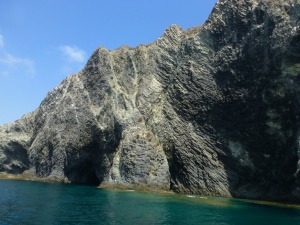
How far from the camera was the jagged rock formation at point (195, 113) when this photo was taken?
60625 mm

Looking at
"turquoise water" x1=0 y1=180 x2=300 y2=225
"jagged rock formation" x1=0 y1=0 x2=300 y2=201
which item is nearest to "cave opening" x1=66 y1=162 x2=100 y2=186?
"jagged rock formation" x1=0 y1=0 x2=300 y2=201

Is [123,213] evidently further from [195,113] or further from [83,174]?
[83,174]

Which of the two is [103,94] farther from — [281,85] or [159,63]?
[281,85]

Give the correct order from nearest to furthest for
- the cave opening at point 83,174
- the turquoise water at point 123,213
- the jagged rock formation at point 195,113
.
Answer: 1. the turquoise water at point 123,213
2. the jagged rock formation at point 195,113
3. the cave opening at point 83,174

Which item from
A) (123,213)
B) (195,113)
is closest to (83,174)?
(195,113)

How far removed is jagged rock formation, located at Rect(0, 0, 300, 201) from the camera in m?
60.6

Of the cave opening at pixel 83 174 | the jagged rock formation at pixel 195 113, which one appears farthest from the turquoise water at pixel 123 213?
the cave opening at pixel 83 174

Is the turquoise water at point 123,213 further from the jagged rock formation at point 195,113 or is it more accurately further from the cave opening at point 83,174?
the cave opening at point 83,174

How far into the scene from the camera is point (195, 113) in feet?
236

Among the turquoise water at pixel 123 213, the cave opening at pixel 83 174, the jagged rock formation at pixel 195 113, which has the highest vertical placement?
the jagged rock formation at pixel 195 113

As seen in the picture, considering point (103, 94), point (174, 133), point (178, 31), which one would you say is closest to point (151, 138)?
point (174, 133)

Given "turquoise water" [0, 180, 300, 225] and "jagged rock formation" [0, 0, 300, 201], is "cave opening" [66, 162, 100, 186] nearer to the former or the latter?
"jagged rock formation" [0, 0, 300, 201]

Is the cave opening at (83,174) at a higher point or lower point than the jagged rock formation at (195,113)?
lower

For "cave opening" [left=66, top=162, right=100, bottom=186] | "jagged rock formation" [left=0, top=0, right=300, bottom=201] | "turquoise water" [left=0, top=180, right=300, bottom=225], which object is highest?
"jagged rock formation" [left=0, top=0, right=300, bottom=201]
